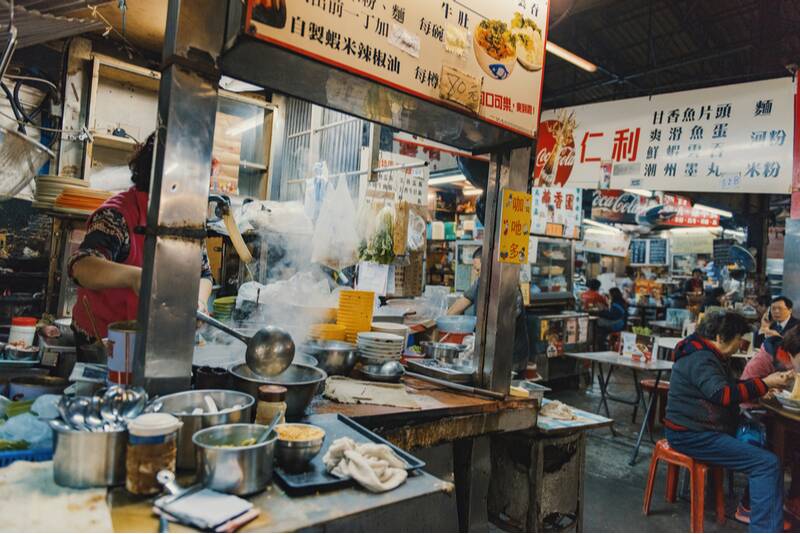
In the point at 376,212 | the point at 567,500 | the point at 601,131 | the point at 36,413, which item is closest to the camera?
the point at 36,413

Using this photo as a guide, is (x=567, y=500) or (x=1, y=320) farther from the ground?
(x=1, y=320)

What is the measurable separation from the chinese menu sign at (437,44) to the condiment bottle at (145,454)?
1.29 metres

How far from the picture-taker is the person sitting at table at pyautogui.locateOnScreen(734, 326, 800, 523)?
14.3ft

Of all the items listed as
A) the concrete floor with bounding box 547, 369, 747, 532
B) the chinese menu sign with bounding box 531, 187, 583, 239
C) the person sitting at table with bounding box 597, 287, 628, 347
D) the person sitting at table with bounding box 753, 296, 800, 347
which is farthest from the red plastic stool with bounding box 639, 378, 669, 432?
the person sitting at table with bounding box 597, 287, 628, 347

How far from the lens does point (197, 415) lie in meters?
1.43

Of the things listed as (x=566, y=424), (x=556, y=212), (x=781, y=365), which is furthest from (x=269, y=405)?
(x=556, y=212)

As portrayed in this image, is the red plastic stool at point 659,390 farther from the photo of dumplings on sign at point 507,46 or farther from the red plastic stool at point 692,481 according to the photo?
the photo of dumplings on sign at point 507,46

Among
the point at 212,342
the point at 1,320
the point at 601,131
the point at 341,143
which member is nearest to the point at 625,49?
the point at 601,131

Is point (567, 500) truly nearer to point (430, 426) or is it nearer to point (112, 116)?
point (430, 426)

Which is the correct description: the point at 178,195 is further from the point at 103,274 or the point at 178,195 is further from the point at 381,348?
the point at 381,348

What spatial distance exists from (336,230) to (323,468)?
319 centimetres

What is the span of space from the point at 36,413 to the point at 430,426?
1527mm

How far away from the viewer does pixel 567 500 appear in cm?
310

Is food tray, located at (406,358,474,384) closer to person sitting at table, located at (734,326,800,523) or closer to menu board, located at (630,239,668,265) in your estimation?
person sitting at table, located at (734,326,800,523)
